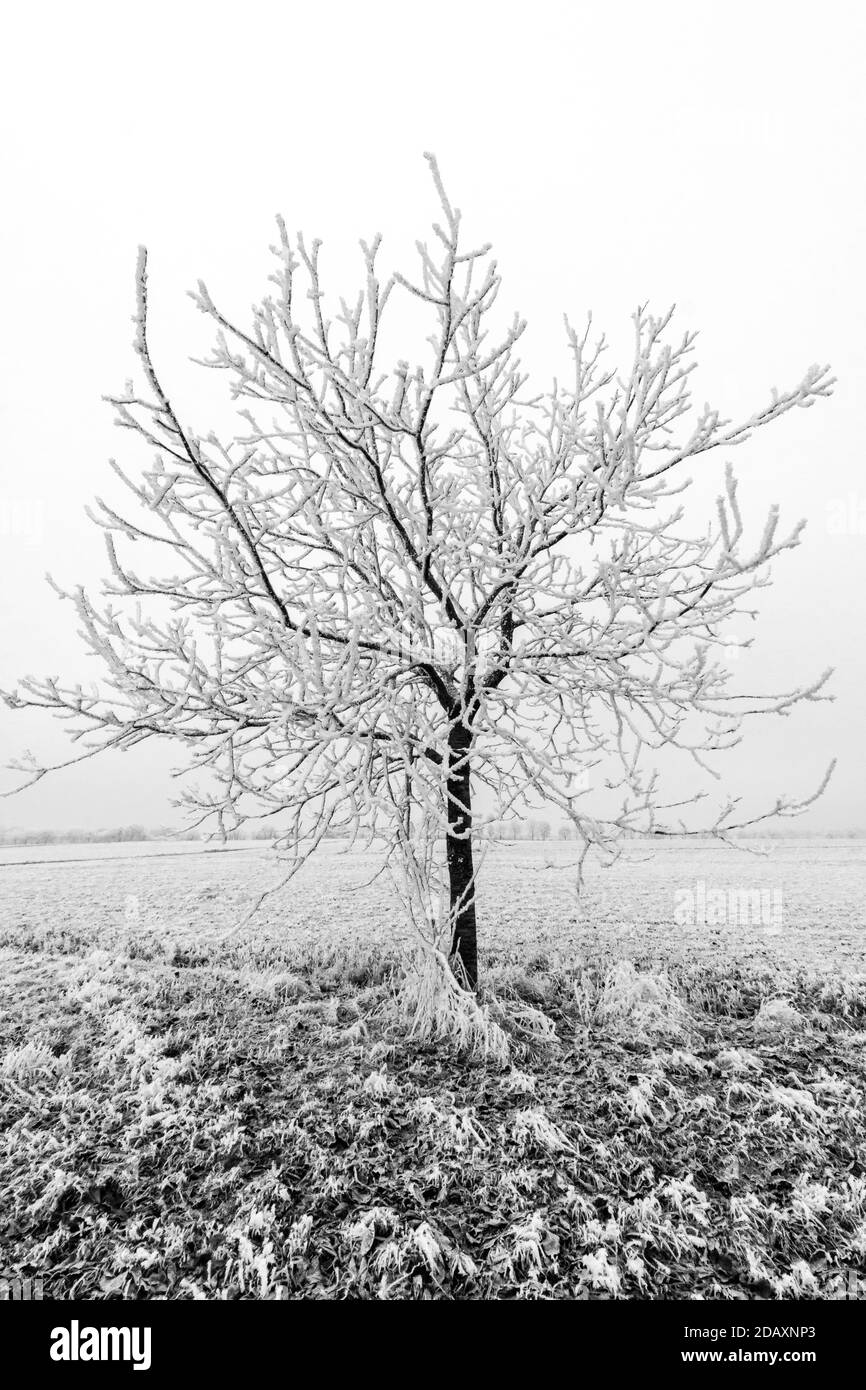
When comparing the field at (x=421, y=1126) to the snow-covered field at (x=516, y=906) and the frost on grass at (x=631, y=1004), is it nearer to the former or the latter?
the frost on grass at (x=631, y=1004)

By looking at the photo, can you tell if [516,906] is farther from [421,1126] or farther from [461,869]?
[421,1126]

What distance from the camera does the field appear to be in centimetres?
288

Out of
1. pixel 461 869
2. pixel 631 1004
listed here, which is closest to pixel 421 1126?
pixel 461 869

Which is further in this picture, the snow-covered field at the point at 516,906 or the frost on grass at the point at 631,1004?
the snow-covered field at the point at 516,906

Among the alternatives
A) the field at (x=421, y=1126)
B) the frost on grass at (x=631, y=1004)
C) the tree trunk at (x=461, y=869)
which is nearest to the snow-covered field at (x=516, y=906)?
the tree trunk at (x=461, y=869)

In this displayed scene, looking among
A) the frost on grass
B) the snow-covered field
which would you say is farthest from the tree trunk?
the frost on grass

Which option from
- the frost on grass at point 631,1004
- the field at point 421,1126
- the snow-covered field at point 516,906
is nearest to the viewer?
the field at point 421,1126

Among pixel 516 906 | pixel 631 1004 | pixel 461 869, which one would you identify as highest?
pixel 461 869

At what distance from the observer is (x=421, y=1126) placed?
3.78 meters

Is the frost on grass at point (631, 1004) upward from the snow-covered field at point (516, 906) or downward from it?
upward

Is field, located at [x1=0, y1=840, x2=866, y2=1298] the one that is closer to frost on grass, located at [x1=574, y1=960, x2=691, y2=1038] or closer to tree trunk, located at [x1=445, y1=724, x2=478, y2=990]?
frost on grass, located at [x1=574, y1=960, x2=691, y2=1038]

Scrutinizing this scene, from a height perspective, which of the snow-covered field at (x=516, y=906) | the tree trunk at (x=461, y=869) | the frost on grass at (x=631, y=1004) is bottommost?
the snow-covered field at (x=516, y=906)

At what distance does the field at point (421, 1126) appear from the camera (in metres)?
2.88
